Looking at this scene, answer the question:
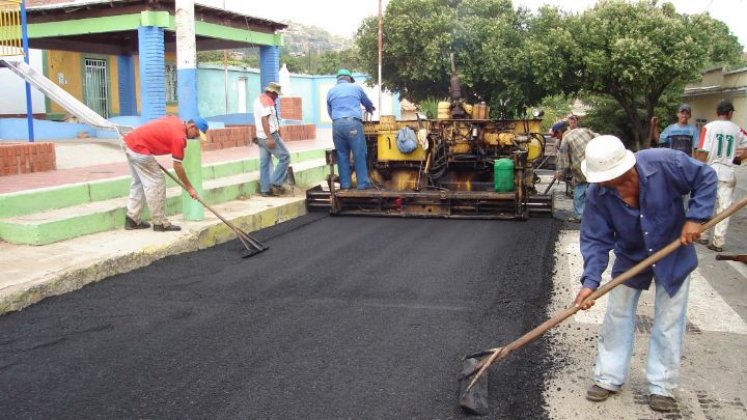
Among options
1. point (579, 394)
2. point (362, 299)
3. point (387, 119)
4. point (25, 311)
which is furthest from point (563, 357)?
point (387, 119)

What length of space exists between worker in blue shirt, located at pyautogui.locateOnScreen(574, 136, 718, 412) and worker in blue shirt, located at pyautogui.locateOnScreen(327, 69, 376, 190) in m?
5.93

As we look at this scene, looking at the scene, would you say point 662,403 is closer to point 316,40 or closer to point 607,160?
point 607,160

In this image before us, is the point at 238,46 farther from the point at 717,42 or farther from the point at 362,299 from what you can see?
the point at 362,299

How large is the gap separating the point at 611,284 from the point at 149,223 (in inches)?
218

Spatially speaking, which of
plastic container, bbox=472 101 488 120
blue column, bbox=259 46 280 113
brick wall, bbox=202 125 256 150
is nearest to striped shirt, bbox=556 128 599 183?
plastic container, bbox=472 101 488 120

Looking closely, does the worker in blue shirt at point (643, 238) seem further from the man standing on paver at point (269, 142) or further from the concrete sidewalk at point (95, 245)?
the man standing on paver at point (269, 142)

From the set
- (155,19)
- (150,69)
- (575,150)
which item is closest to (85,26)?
(155,19)

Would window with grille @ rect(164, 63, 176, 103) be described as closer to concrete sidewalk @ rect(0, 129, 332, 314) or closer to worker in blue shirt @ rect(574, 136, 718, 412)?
concrete sidewalk @ rect(0, 129, 332, 314)

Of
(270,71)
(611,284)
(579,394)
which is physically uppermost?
(270,71)

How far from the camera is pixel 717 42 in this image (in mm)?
15078

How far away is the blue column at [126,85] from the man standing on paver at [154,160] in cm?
1167

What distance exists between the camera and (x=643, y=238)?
348 cm

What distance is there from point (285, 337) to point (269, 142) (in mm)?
5380

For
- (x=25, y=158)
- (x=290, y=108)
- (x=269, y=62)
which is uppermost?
(x=269, y=62)
